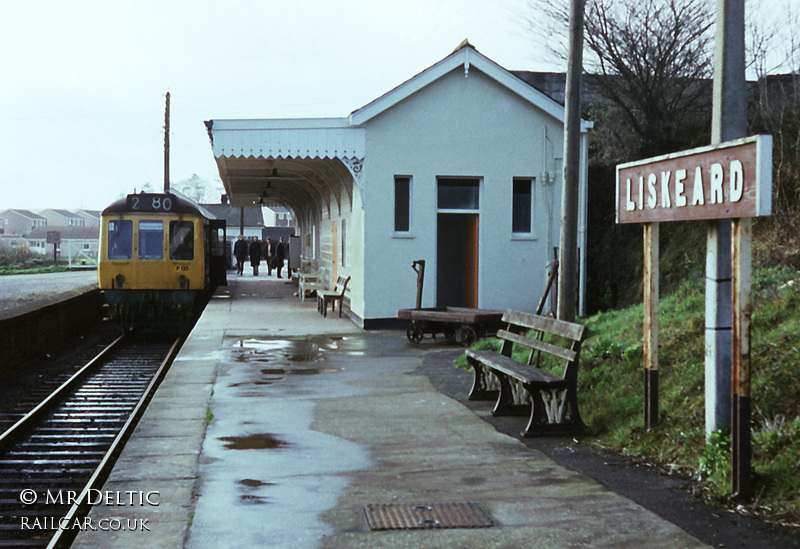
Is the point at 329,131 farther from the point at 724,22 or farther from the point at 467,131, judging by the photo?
the point at 724,22

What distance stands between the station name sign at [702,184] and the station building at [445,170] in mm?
9278

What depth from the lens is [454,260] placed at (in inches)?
708

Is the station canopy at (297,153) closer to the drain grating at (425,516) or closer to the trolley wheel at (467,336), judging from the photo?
the trolley wheel at (467,336)

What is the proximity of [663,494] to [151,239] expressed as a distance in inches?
545

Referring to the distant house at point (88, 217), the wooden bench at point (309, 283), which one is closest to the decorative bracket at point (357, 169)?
the wooden bench at point (309, 283)

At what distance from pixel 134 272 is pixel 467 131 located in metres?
7.19

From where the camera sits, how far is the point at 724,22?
5.79 meters

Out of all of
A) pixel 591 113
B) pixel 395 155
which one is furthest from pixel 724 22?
pixel 591 113

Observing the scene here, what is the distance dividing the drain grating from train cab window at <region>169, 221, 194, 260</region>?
513 inches

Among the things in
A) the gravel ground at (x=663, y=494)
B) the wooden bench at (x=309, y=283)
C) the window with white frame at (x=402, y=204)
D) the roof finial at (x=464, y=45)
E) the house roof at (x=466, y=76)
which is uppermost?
the roof finial at (x=464, y=45)

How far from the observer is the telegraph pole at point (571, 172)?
435 inches

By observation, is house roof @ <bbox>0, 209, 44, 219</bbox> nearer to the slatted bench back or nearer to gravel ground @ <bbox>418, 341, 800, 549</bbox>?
the slatted bench back

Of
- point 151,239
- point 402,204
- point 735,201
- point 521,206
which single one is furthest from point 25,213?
point 735,201

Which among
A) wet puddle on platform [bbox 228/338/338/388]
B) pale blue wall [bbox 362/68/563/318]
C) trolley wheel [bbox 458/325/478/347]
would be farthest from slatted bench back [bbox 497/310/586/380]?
pale blue wall [bbox 362/68/563/318]
